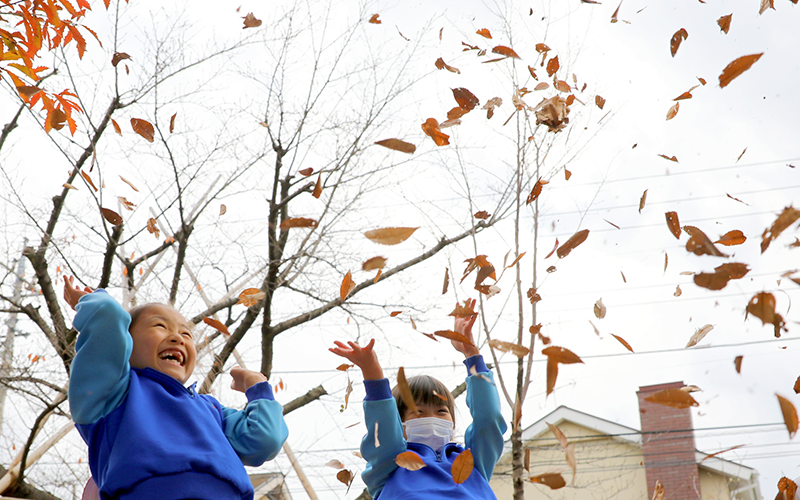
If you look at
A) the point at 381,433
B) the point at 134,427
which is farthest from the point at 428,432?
the point at 134,427

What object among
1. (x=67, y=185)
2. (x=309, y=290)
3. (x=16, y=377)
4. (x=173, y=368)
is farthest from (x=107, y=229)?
(x=173, y=368)

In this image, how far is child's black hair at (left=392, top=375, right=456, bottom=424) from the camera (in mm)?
2412

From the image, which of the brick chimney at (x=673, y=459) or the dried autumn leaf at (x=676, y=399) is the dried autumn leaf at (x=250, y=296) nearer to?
the dried autumn leaf at (x=676, y=399)

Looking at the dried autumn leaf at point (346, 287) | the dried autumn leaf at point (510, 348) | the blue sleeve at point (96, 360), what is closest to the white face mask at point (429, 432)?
the dried autumn leaf at point (510, 348)

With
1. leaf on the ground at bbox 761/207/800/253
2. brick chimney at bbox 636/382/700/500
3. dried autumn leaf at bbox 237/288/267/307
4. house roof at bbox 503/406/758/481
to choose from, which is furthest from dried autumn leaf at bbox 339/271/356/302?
brick chimney at bbox 636/382/700/500

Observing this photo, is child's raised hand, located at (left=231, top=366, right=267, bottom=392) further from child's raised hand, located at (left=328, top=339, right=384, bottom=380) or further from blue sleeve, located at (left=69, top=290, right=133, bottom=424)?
blue sleeve, located at (left=69, top=290, right=133, bottom=424)

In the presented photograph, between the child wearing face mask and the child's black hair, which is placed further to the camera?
the child's black hair

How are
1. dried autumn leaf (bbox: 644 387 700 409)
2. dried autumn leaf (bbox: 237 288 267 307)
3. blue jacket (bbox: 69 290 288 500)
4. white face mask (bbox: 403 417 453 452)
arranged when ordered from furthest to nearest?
dried autumn leaf (bbox: 237 288 267 307) → white face mask (bbox: 403 417 453 452) → dried autumn leaf (bbox: 644 387 700 409) → blue jacket (bbox: 69 290 288 500)

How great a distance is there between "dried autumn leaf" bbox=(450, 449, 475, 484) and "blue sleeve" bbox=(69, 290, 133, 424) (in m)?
1.11

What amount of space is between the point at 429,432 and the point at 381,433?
0.92 feet

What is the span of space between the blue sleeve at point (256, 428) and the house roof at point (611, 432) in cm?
960

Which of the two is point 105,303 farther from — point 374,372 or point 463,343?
point 463,343

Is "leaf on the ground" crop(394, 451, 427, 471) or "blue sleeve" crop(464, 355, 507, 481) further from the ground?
"blue sleeve" crop(464, 355, 507, 481)

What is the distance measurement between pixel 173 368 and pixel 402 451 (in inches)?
31.6
